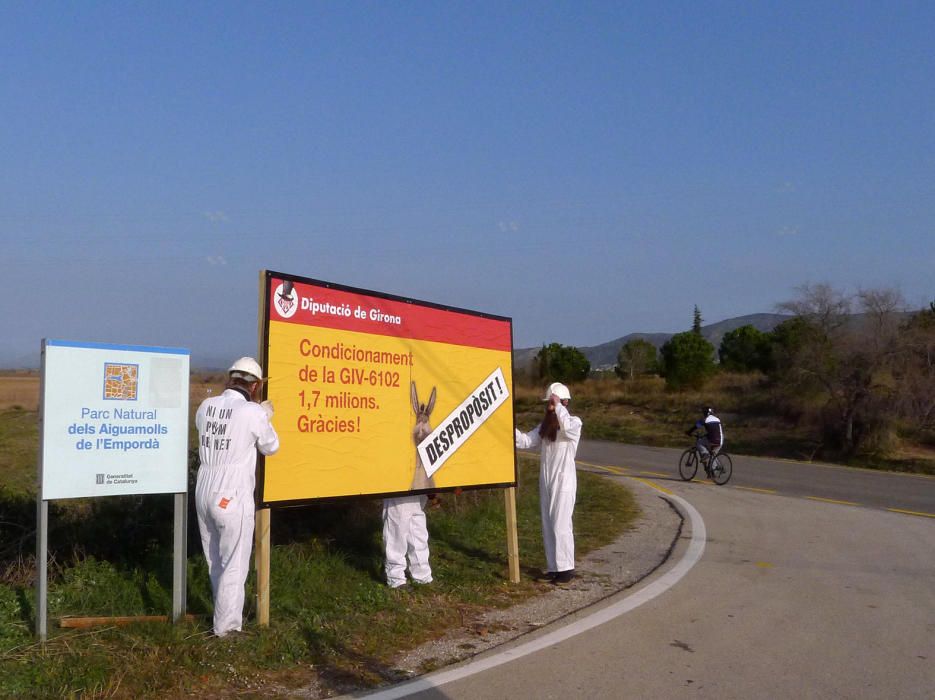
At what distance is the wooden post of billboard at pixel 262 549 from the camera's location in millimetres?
6391

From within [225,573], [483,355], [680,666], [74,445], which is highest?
[483,355]

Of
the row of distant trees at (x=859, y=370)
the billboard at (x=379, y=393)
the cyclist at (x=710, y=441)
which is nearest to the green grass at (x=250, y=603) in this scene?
the billboard at (x=379, y=393)

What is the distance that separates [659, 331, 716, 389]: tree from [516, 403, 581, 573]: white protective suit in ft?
146

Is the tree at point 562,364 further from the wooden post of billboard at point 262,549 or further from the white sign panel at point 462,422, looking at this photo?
the wooden post of billboard at point 262,549

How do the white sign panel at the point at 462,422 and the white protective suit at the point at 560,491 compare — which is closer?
the white sign panel at the point at 462,422

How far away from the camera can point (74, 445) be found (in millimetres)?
5801

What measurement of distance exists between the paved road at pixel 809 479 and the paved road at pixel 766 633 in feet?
16.4

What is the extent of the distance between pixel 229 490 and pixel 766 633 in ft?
13.4

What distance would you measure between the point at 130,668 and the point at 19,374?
79.9m

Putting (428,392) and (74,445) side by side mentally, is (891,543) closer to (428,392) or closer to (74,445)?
(428,392)

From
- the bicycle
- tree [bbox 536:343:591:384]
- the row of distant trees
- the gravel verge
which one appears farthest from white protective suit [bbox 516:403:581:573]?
tree [bbox 536:343:591:384]

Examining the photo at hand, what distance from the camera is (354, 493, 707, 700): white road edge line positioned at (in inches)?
214

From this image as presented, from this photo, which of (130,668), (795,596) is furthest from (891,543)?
(130,668)

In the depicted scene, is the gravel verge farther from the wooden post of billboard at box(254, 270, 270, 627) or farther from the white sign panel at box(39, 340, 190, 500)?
the white sign panel at box(39, 340, 190, 500)
